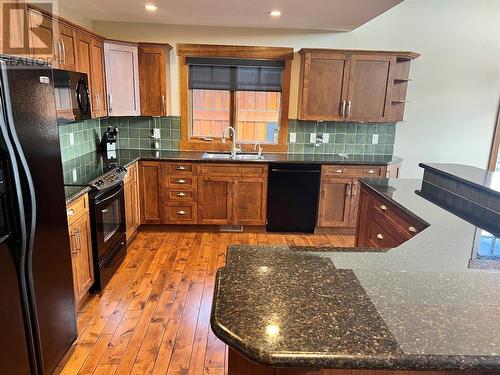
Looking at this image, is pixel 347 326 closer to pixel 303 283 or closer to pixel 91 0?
pixel 303 283

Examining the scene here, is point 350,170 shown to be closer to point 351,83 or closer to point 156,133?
point 351,83

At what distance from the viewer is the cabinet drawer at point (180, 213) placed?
13.5ft

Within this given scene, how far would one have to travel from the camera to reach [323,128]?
457cm

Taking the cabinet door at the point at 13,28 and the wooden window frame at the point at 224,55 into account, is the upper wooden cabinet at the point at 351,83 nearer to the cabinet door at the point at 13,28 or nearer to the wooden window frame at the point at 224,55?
the wooden window frame at the point at 224,55

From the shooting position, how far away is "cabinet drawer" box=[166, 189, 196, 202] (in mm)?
4086

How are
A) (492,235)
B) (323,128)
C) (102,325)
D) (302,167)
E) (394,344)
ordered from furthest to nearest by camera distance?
A: (323,128) → (302,167) → (102,325) → (492,235) → (394,344)

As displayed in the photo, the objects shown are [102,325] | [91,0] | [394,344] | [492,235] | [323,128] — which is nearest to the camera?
[394,344]

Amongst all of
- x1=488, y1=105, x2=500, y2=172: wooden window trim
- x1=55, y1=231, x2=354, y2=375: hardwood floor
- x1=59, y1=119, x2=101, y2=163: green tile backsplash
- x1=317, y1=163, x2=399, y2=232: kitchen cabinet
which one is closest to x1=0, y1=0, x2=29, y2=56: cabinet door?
x1=59, y1=119, x2=101, y2=163: green tile backsplash

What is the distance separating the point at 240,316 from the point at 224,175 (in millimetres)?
3138

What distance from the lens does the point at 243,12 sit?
140 inches

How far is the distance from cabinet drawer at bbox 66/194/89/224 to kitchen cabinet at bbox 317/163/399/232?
2549 millimetres

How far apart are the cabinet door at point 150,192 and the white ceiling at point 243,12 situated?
1618mm

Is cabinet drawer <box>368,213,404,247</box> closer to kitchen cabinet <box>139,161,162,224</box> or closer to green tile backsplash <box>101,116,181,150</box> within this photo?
kitchen cabinet <box>139,161,162,224</box>

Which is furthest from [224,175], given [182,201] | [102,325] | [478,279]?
[478,279]
